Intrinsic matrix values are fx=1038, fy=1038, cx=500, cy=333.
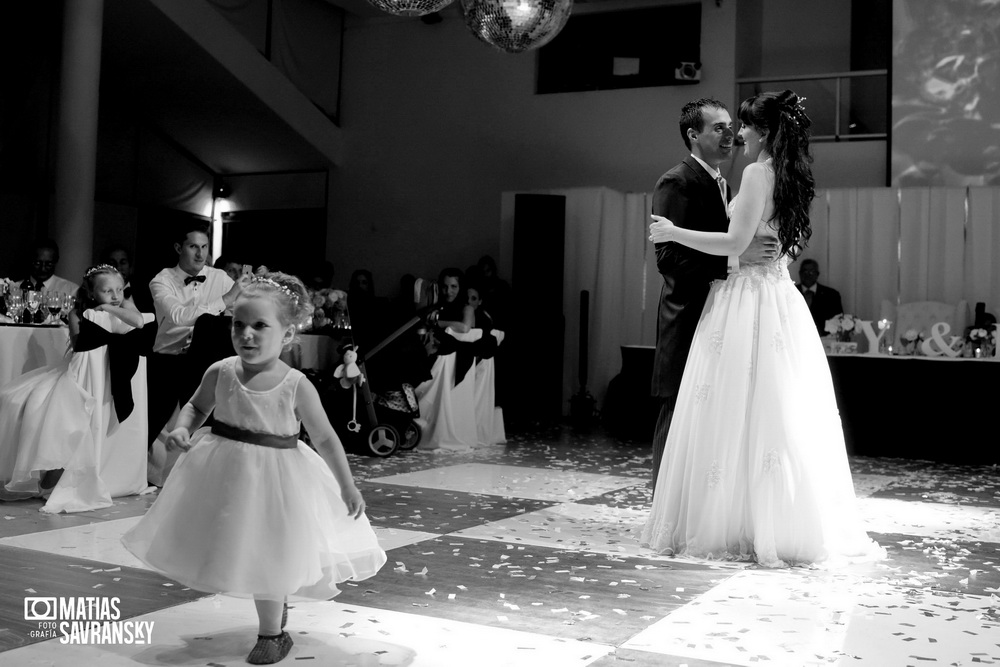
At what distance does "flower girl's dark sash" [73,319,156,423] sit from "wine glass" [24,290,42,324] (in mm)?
774

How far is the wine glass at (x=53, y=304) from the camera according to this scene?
528cm

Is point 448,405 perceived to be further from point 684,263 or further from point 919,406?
point 684,263

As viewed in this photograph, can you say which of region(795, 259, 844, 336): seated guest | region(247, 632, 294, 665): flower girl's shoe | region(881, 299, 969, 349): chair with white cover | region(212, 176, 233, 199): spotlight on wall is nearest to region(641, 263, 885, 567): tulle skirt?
region(247, 632, 294, 665): flower girl's shoe

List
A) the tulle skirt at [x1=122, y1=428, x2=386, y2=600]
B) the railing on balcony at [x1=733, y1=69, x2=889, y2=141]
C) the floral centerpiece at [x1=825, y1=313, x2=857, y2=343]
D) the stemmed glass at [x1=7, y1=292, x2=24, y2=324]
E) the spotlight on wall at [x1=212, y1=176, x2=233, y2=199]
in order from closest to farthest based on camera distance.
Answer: the tulle skirt at [x1=122, y1=428, x2=386, y2=600], the stemmed glass at [x1=7, y1=292, x2=24, y2=324], the floral centerpiece at [x1=825, y1=313, x2=857, y2=343], the railing on balcony at [x1=733, y1=69, x2=889, y2=141], the spotlight on wall at [x1=212, y1=176, x2=233, y2=199]

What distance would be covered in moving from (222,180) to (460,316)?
24.1ft

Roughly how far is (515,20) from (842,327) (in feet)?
15.5

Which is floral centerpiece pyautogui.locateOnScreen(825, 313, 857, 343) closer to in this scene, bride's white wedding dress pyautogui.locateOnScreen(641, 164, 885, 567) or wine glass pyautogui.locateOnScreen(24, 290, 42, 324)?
bride's white wedding dress pyautogui.locateOnScreen(641, 164, 885, 567)

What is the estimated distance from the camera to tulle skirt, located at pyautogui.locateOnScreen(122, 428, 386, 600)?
2186mm

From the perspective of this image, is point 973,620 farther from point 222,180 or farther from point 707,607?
point 222,180

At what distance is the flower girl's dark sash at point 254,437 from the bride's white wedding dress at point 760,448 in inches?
69.9

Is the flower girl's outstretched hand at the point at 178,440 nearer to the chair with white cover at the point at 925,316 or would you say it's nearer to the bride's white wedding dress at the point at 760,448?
the bride's white wedding dress at the point at 760,448

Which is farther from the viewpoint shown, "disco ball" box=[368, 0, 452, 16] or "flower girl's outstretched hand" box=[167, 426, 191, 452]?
"disco ball" box=[368, 0, 452, 16]

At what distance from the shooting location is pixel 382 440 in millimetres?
6832

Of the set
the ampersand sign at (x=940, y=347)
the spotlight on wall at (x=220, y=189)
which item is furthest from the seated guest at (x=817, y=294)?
the spotlight on wall at (x=220, y=189)
